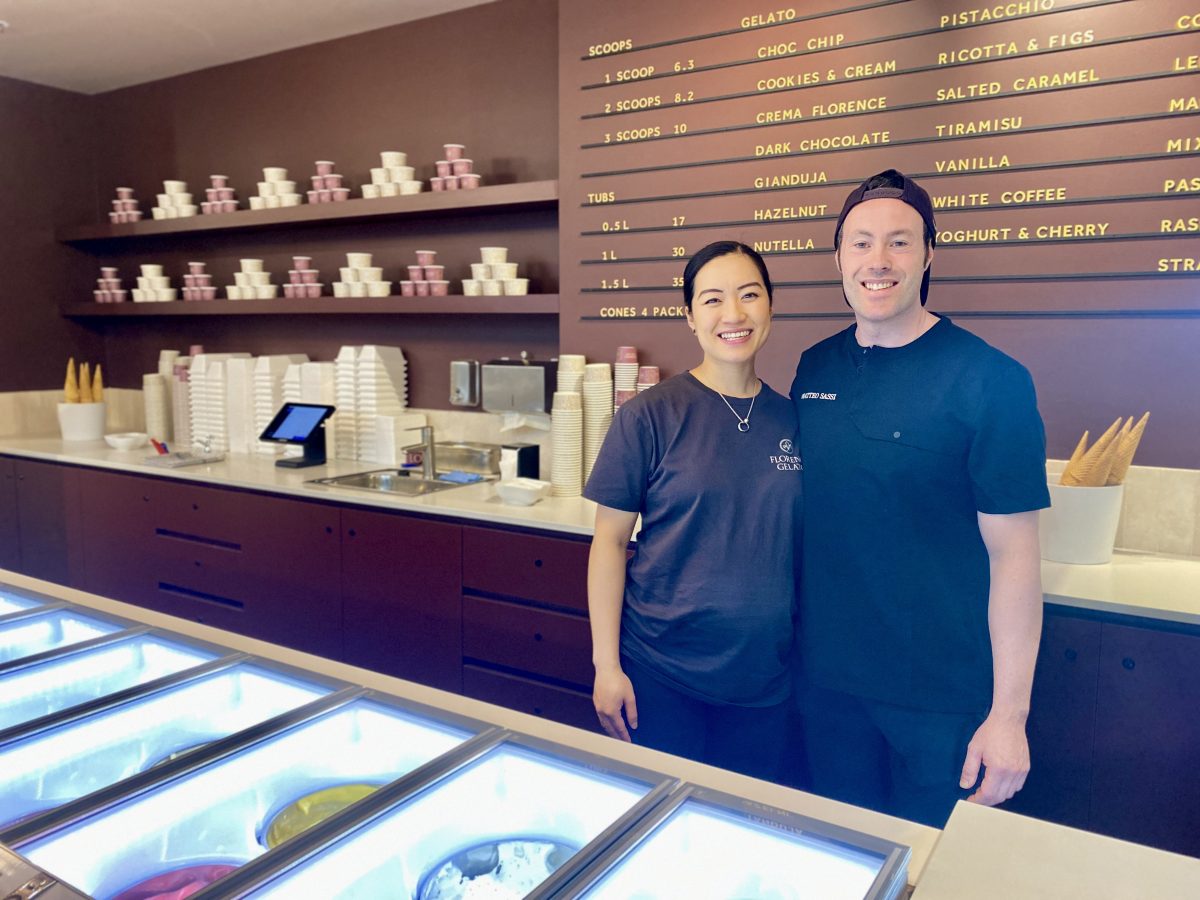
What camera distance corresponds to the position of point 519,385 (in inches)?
134

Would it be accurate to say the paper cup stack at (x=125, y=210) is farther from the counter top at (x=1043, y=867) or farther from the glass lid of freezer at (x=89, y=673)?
the counter top at (x=1043, y=867)

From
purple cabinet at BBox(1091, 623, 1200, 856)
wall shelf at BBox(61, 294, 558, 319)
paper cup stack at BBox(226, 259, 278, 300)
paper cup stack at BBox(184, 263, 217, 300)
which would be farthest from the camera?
paper cup stack at BBox(184, 263, 217, 300)

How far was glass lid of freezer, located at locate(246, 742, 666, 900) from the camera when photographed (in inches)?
32.9

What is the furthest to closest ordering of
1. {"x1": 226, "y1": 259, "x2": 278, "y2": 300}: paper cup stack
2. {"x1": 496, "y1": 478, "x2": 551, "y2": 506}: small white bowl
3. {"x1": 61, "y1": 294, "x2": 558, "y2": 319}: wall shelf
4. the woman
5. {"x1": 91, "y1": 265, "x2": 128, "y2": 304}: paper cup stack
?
{"x1": 91, "y1": 265, "x2": 128, "y2": 304}: paper cup stack, {"x1": 226, "y1": 259, "x2": 278, "y2": 300}: paper cup stack, {"x1": 61, "y1": 294, "x2": 558, "y2": 319}: wall shelf, {"x1": 496, "y1": 478, "x2": 551, "y2": 506}: small white bowl, the woman

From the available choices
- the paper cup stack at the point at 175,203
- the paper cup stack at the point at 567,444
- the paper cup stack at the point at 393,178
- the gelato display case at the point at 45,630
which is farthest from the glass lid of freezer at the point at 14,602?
the paper cup stack at the point at 175,203

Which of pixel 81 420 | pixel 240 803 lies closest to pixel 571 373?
pixel 240 803

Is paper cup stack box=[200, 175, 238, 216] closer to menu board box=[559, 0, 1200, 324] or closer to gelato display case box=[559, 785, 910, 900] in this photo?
menu board box=[559, 0, 1200, 324]

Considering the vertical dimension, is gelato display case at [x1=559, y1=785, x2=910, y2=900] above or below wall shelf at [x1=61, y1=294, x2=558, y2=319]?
below

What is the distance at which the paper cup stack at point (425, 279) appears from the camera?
3.73 meters

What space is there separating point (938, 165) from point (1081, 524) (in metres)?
1.14

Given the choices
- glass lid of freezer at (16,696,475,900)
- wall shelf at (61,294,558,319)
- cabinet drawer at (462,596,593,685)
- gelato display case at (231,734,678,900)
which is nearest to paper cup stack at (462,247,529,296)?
wall shelf at (61,294,558,319)

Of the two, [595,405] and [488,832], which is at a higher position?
[595,405]

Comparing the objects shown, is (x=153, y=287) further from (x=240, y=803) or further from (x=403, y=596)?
(x=240, y=803)

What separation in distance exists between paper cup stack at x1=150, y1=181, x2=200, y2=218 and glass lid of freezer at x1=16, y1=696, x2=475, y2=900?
163 inches
